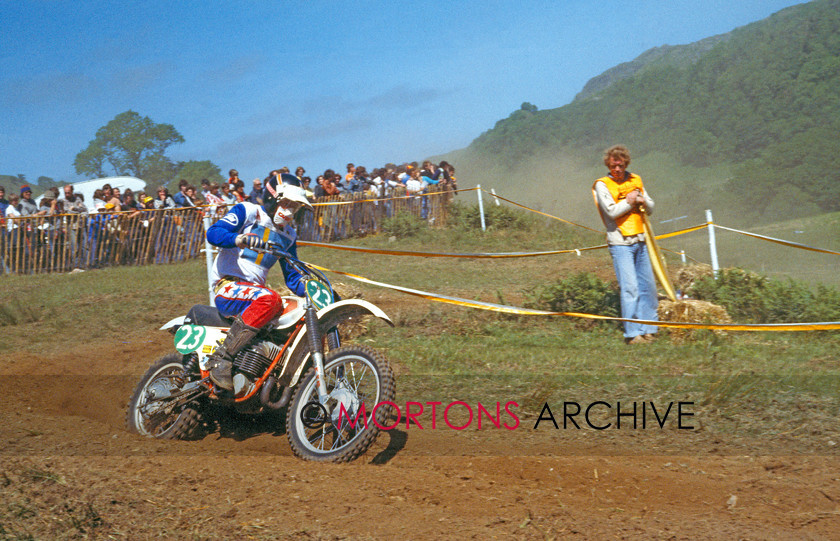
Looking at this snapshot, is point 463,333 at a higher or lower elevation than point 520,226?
lower

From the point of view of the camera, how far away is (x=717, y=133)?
1390 inches

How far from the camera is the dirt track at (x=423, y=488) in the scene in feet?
11.6

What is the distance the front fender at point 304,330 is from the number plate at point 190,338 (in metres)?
0.83

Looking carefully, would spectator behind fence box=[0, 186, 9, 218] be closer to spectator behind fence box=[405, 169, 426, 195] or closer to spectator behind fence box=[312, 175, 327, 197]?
spectator behind fence box=[312, 175, 327, 197]

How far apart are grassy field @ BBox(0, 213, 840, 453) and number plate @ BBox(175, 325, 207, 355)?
1.91 meters

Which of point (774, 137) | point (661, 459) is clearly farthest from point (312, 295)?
point (774, 137)

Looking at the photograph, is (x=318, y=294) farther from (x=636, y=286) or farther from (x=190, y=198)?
(x=190, y=198)

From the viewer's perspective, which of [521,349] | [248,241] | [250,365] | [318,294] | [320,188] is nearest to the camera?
[248,241]

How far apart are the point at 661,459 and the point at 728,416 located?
1152 millimetres

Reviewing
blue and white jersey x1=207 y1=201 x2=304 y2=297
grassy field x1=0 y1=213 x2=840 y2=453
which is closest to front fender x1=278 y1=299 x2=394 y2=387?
blue and white jersey x1=207 y1=201 x2=304 y2=297

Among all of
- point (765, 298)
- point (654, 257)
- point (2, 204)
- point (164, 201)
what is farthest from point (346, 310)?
point (2, 204)

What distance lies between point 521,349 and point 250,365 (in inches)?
139

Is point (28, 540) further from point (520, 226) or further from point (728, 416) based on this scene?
point (520, 226)

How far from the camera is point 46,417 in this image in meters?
5.88
